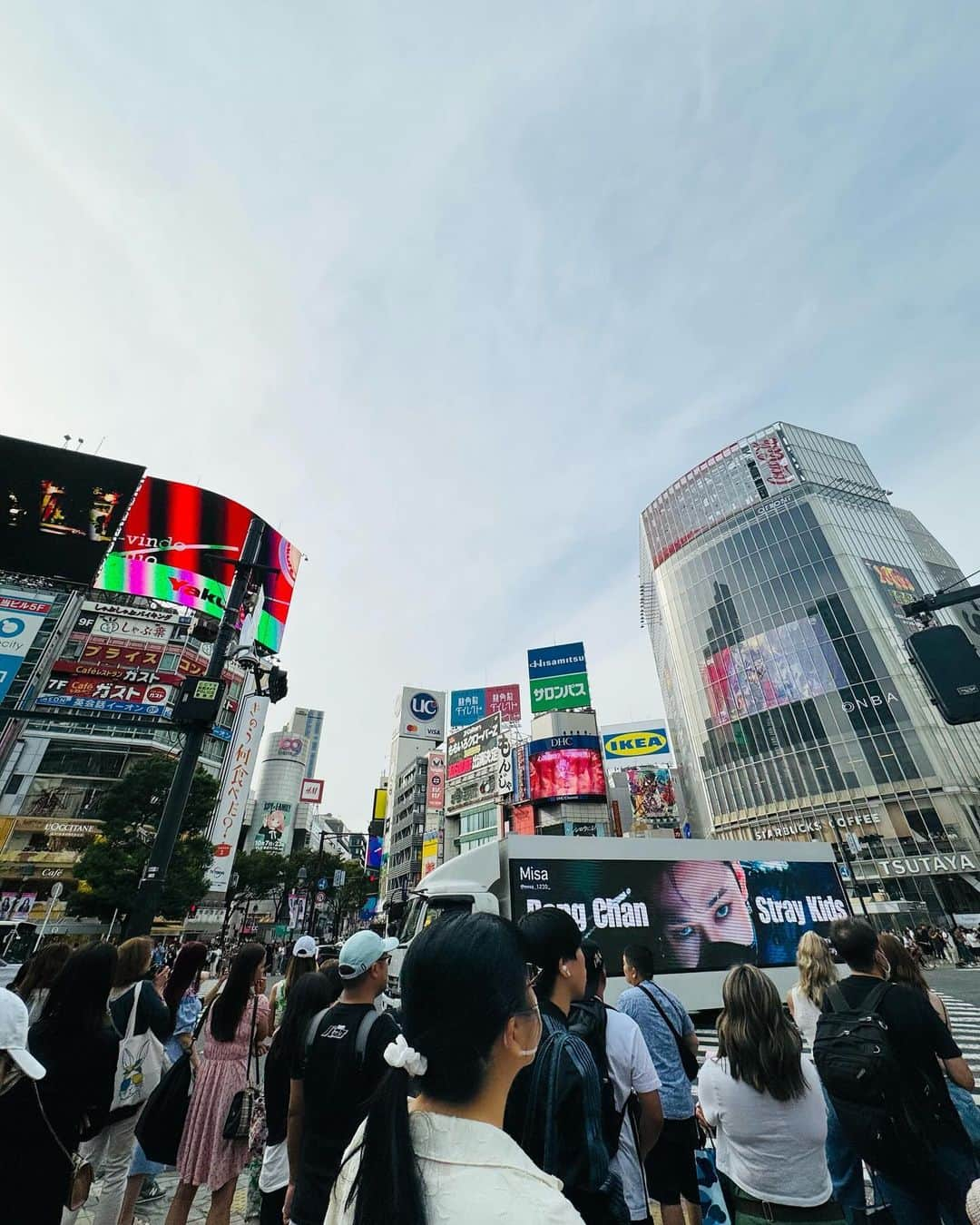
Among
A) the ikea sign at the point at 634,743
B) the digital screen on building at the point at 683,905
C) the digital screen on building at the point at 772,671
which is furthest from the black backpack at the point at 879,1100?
Result: the digital screen on building at the point at 772,671

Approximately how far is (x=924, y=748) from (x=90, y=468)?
171 ft

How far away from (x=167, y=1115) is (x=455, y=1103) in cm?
421

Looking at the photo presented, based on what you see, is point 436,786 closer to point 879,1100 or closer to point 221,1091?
point 221,1091

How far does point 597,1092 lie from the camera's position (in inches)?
86.3

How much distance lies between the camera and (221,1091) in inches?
148

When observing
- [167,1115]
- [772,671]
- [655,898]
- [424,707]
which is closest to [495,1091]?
[167,1115]

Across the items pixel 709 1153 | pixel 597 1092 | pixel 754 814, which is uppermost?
pixel 754 814

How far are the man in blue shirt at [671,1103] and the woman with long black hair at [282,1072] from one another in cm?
199

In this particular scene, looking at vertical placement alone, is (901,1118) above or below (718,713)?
below

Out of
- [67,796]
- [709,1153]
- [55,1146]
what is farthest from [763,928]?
[67,796]

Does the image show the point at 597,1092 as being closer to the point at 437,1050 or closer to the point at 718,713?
the point at 437,1050

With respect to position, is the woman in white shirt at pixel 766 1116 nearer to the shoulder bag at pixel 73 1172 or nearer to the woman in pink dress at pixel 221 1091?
the woman in pink dress at pixel 221 1091

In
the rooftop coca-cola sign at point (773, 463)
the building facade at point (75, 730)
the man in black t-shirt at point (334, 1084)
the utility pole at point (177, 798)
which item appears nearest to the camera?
the man in black t-shirt at point (334, 1084)

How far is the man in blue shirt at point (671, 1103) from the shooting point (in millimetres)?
3373
